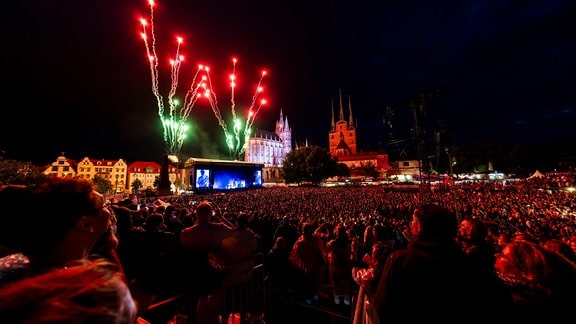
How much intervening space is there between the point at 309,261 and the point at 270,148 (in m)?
101

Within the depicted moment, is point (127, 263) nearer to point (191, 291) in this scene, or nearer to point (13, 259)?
point (191, 291)

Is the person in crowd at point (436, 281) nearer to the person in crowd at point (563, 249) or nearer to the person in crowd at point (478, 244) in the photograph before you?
the person in crowd at point (478, 244)

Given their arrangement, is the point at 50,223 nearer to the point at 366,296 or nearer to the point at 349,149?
the point at 366,296

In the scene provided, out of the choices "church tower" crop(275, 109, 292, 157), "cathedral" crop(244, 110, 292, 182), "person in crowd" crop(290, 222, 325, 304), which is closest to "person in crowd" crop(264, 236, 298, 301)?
"person in crowd" crop(290, 222, 325, 304)

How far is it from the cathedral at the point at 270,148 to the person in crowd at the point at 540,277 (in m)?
94.7

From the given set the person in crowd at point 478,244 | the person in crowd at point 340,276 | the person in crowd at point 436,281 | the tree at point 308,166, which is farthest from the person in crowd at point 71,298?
the tree at point 308,166

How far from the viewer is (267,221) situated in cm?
946

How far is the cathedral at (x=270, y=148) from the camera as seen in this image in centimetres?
9862

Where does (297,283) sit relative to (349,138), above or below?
below

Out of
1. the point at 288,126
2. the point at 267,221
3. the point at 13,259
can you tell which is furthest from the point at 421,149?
the point at 288,126

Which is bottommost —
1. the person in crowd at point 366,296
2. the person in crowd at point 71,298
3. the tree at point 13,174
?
the person in crowd at point 366,296

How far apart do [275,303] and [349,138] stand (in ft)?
340

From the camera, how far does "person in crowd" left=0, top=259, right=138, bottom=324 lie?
0.80 m

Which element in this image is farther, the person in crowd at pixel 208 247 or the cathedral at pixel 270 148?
the cathedral at pixel 270 148
